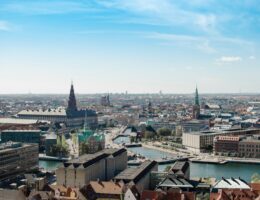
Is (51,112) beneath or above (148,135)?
above

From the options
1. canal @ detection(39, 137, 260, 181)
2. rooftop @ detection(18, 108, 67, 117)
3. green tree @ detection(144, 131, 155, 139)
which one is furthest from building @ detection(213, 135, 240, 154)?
A: rooftop @ detection(18, 108, 67, 117)

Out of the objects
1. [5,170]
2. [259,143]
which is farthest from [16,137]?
[259,143]

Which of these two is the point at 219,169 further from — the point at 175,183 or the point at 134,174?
the point at 175,183

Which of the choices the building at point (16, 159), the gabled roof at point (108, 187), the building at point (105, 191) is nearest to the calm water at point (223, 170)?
the building at point (16, 159)

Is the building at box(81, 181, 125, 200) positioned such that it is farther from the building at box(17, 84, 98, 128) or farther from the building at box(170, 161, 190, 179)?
the building at box(17, 84, 98, 128)

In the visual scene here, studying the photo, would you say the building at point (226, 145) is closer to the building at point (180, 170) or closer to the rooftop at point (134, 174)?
the building at point (180, 170)

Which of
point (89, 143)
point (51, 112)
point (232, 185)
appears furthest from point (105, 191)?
point (51, 112)
